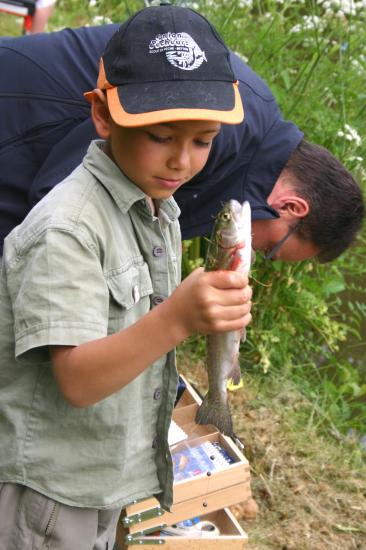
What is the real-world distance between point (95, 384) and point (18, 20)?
6.91 m

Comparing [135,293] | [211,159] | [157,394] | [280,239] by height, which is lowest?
[280,239]

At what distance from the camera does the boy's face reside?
1.73 metres

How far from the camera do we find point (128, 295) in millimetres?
1829

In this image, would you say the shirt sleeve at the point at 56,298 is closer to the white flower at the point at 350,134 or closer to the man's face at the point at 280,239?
the man's face at the point at 280,239

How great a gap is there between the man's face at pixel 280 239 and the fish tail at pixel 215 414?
1246mm

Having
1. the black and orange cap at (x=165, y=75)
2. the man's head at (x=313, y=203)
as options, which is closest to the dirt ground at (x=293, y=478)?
the man's head at (x=313, y=203)

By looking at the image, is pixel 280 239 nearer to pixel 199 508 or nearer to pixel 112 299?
pixel 199 508

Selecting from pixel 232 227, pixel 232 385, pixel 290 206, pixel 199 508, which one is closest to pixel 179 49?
pixel 232 227

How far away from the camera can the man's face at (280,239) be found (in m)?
3.35

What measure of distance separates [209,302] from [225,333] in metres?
0.41

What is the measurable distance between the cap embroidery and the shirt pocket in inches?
20.2

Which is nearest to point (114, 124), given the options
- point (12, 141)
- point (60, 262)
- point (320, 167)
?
point (60, 262)

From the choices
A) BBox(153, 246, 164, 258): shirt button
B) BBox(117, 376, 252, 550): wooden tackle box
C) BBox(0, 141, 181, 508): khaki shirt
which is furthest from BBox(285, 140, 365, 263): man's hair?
BBox(153, 246, 164, 258): shirt button

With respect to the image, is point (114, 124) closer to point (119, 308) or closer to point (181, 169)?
point (181, 169)
